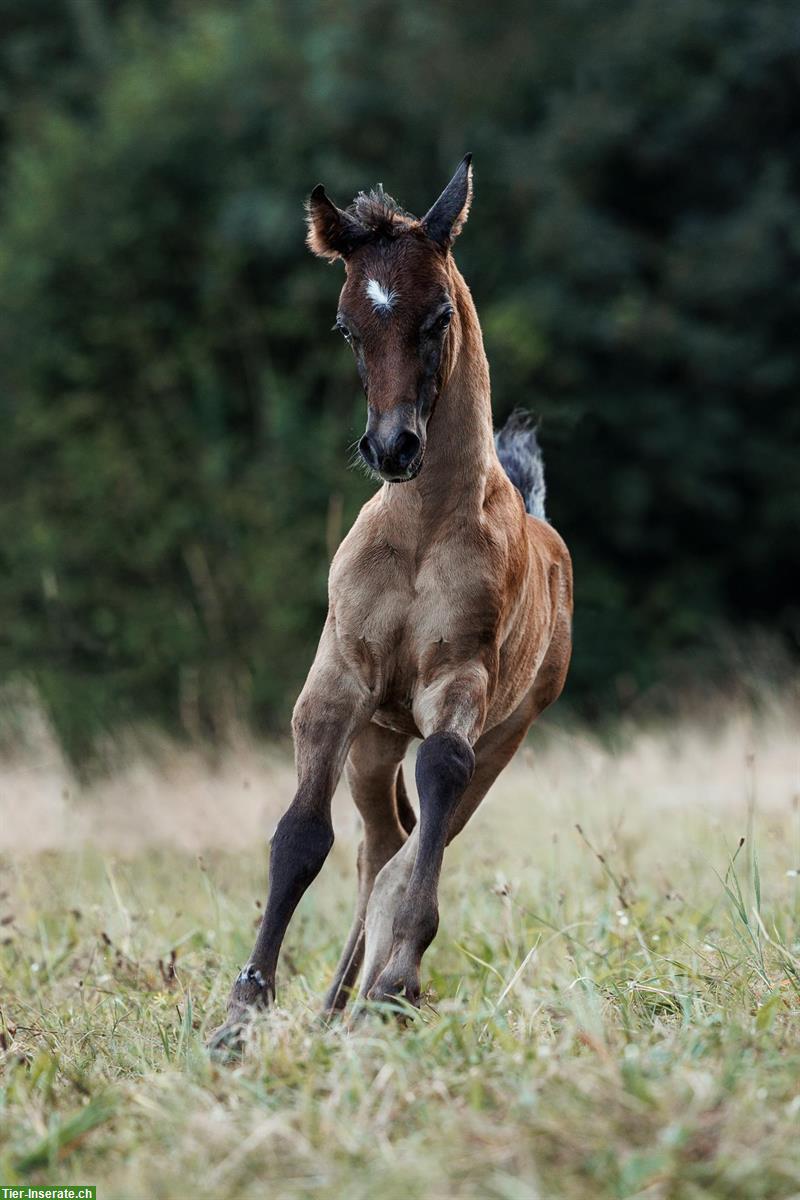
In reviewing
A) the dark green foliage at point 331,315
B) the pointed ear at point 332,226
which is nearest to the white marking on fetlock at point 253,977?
the pointed ear at point 332,226

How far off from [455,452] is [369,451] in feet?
2.18

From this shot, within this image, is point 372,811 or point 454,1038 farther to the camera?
point 372,811

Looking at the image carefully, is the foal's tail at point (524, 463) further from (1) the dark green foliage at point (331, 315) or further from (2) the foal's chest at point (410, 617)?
(1) the dark green foliage at point (331, 315)

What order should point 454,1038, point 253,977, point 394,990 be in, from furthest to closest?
point 253,977 → point 394,990 → point 454,1038

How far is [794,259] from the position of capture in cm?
2017

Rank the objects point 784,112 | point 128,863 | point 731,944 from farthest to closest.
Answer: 1. point 784,112
2. point 128,863
3. point 731,944

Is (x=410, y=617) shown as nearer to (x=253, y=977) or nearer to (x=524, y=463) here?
(x=253, y=977)

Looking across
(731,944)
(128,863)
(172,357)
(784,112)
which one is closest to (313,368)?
(172,357)

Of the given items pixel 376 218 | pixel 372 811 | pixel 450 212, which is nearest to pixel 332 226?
pixel 376 218

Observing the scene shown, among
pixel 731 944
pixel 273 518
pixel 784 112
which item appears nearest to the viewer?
pixel 731 944

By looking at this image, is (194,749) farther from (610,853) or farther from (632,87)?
(632,87)

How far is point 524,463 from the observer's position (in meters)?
6.59

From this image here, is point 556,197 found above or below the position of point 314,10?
below

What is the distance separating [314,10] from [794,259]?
305 inches
